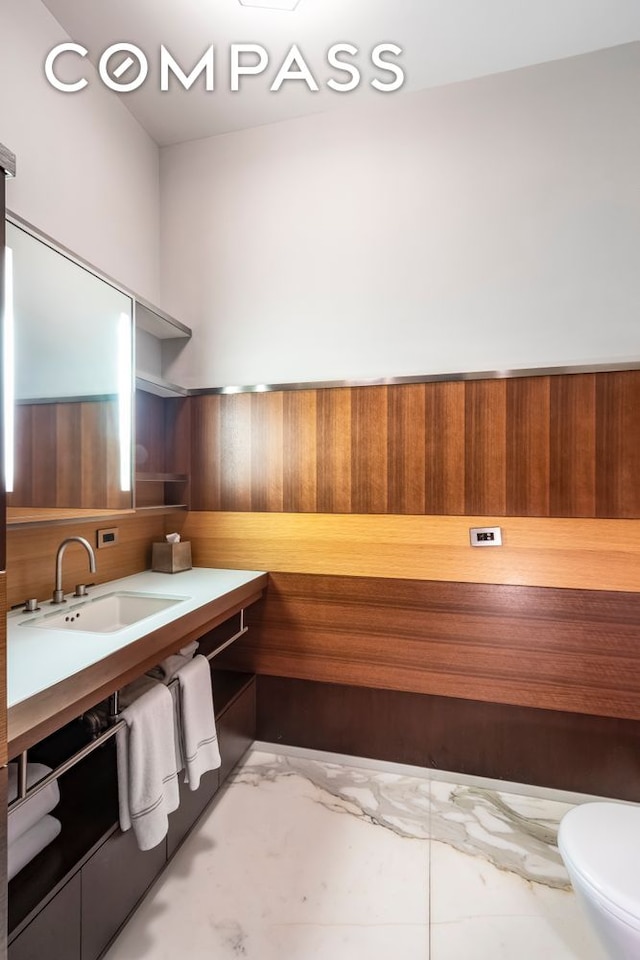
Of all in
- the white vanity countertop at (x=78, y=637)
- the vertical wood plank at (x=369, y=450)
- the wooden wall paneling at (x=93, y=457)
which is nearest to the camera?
the white vanity countertop at (x=78, y=637)

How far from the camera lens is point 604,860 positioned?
42.3 inches

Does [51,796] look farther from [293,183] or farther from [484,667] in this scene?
[293,183]

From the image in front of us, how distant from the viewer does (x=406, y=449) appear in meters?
1.92

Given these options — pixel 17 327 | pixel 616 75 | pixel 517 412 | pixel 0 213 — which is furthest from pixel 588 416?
pixel 17 327

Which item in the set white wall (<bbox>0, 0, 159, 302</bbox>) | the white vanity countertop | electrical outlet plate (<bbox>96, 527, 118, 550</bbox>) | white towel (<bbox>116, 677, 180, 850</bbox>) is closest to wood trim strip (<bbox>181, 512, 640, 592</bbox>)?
the white vanity countertop

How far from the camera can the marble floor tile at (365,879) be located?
4.09 feet

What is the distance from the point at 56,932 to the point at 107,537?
3.80 ft

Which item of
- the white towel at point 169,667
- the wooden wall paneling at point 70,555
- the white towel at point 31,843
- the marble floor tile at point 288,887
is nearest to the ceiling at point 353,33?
the wooden wall paneling at point 70,555

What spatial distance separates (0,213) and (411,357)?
4.95ft

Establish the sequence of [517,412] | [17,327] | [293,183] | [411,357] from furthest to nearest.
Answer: [293,183] → [411,357] → [517,412] → [17,327]

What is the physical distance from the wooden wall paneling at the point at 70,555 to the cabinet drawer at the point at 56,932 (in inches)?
30.8

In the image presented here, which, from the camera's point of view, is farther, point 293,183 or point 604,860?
point 293,183

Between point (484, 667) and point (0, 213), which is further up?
point (0, 213)

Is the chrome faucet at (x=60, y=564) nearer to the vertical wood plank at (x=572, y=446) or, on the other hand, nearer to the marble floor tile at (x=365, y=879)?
the marble floor tile at (x=365, y=879)
